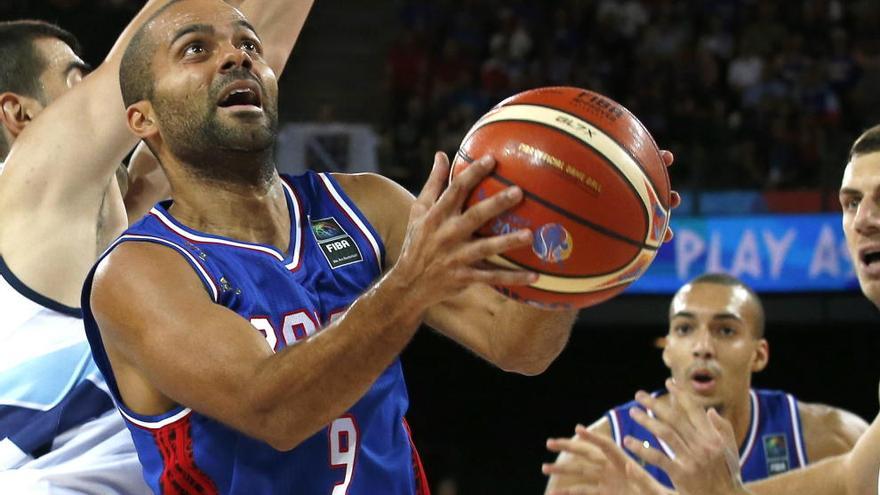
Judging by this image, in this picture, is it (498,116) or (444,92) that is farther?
(444,92)

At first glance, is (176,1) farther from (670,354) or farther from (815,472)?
(670,354)

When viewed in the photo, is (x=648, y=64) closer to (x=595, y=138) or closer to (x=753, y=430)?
(x=753, y=430)

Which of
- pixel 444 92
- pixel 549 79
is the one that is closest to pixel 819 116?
pixel 549 79

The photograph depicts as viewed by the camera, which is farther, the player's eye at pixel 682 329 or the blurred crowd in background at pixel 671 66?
the blurred crowd in background at pixel 671 66

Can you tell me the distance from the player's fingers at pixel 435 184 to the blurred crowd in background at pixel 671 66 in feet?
29.6

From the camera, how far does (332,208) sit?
2.99 meters

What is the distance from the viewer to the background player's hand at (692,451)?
2.76m

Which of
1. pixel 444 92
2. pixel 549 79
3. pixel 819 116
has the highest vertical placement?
pixel 819 116

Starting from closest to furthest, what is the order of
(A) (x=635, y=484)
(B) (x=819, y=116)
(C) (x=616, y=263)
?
(C) (x=616, y=263) → (A) (x=635, y=484) → (B) (x=819, y=116)

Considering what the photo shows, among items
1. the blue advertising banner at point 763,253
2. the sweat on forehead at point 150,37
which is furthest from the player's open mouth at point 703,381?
the blue advertising banner at point 763,253

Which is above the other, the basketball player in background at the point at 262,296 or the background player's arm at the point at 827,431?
the background player's arm at the point at 827,431

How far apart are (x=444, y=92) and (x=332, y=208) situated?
1050cm

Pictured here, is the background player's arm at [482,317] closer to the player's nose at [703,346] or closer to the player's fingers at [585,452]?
the player's fingers at [585,452]

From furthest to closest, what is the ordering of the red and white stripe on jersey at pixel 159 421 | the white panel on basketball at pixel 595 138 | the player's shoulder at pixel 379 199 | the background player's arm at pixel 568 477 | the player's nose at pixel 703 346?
1. the player's nose at pixel 703 346
2. the background player's arm at pixel 568 477
3. the player's shoulder at pixel 379 199
4. the red and white stripe on jersey at pixel 159 421
5. the white panel on basketball at pixel 595 138
